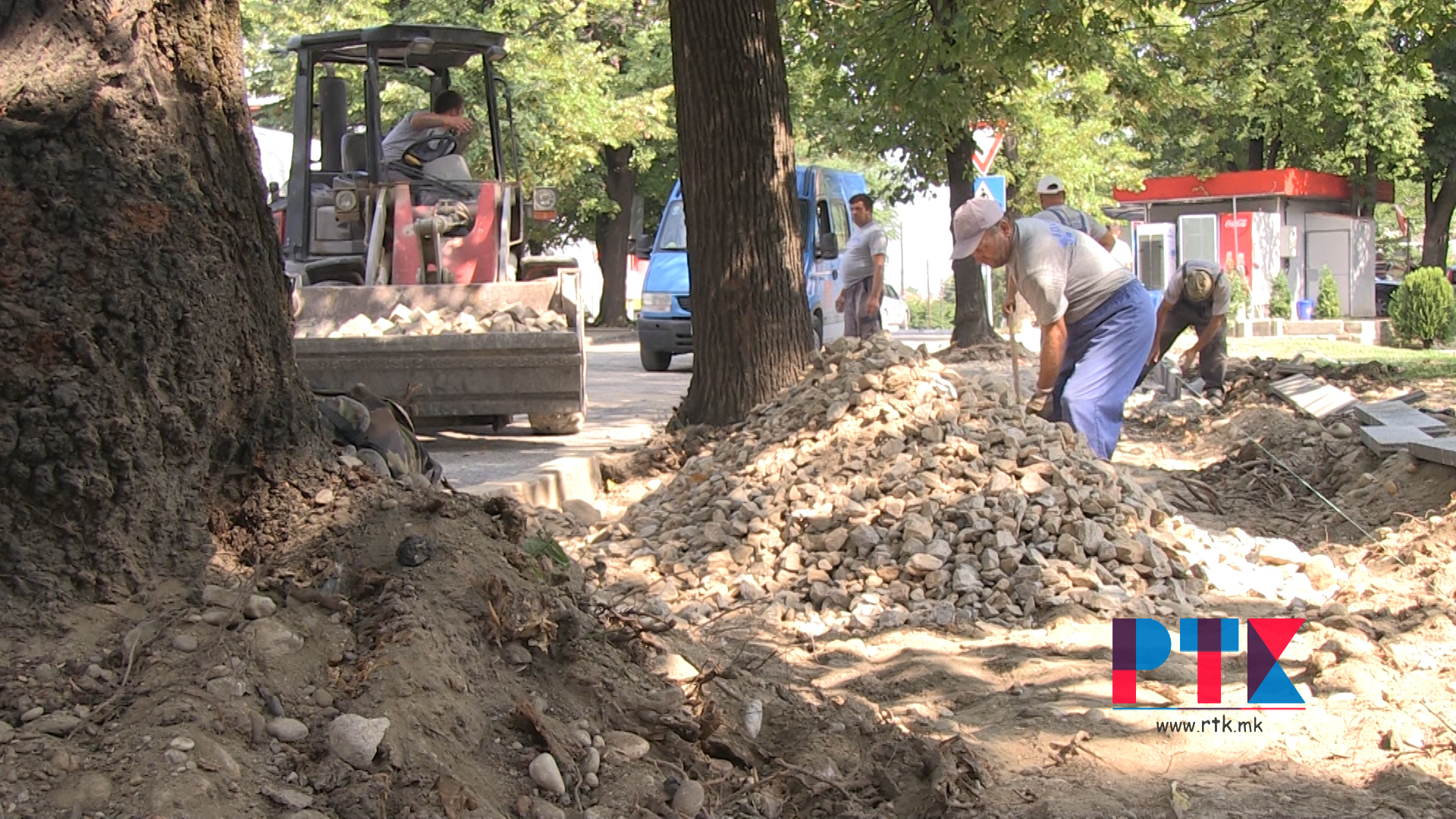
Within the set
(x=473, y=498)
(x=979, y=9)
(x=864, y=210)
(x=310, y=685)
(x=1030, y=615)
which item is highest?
(x=979, y=9)

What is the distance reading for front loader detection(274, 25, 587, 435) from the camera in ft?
30.1

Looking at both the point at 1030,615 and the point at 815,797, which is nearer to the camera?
the point at 815,797

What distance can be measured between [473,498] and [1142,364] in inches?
196

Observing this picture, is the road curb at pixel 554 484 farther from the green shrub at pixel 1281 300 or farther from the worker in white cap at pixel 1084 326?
the green shrub at pixel 1281 300

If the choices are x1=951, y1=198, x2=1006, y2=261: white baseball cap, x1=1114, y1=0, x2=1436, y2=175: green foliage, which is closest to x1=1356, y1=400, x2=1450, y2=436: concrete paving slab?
x1=1114, y1=0, x2=1436, y2=175: green foliage

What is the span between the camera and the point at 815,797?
3.42 m

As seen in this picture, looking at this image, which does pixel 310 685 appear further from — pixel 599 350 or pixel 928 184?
pixel 928 184

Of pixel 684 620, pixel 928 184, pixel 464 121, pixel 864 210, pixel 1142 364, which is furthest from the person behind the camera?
pixel 928 184

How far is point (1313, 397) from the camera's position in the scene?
445 inches

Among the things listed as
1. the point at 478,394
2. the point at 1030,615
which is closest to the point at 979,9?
the point at 478,394

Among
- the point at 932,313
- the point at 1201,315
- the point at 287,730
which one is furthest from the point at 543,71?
the point at 932,313

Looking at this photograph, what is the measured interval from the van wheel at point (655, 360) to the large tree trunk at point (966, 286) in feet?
13.6

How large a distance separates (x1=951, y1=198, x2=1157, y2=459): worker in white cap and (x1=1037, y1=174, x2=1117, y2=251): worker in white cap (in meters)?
1.54

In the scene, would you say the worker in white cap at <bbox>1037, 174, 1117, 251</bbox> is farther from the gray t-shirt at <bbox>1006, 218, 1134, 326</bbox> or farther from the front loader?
the front loader
